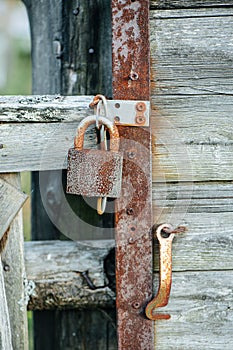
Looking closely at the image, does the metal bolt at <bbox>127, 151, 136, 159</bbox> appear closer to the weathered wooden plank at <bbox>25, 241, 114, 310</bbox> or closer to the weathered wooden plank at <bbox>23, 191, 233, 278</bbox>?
the weathered wooden plank at <bbox>23, 191, 233, 278</bbox>

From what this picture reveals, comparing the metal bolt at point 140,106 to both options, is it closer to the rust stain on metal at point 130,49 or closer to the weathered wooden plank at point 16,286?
the rust stain on metal at point 130,49

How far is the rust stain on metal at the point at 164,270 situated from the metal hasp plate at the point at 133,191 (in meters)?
0.03

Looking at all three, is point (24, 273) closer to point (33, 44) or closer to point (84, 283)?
point (84, 283)

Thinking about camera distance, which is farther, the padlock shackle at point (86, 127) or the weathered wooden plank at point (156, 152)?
the weathered wooden plank at point (156, 152)

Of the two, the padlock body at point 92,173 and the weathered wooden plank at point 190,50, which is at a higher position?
the weathered wooden plank at point 190,50

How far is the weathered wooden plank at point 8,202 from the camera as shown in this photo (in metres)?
1.56

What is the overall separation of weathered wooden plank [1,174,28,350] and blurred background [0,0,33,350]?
3250mm

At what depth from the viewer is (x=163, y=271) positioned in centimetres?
150

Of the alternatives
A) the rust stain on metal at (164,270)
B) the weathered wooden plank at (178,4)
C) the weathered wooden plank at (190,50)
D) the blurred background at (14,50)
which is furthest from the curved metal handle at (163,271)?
the blurred background at (14,50)

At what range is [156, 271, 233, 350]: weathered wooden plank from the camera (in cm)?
160

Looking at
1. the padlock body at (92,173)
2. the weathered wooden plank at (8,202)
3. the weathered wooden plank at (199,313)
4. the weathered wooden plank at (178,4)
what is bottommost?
the weathered wooden plank at (199,313)

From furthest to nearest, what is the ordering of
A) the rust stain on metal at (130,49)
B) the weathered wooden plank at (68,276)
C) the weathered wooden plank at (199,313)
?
the weathered wooden plank at (68,276) → the weathered wooden plank at (199,313) → the rust stain on metal at (130,49)

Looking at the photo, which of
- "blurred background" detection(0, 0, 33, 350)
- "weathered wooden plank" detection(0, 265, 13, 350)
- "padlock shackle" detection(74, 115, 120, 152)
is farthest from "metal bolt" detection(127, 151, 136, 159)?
"blurred background" detection(0, 0, 33, 350)

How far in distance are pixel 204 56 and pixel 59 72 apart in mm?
558
